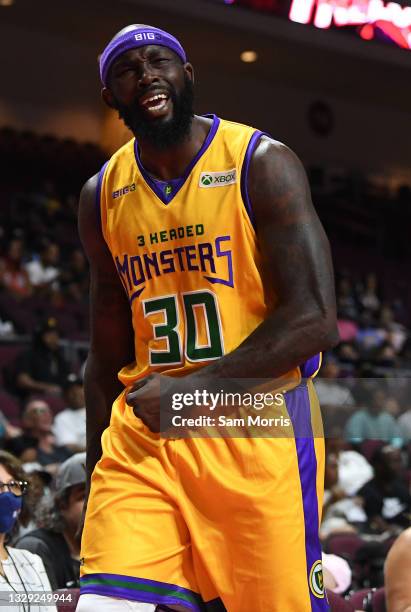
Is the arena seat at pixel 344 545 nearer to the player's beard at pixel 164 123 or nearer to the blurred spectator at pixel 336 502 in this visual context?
the blurred spectator at pixel 336 502

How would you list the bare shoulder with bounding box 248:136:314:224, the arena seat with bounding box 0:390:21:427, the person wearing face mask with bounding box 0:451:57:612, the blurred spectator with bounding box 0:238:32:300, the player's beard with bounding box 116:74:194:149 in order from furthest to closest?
the blurred spectator with bounding box 0:238:32:300, the arena seat with bounding box 0:390:21:427, the person wearing face mask with bounding box 0:451:57:612, the player's beard with bounding box 116:74:194:149, the bare shoulder with bounding box 248:136:314:224

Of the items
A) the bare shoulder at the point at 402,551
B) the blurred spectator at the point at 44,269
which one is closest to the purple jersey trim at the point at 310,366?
the bare shoulder at the point at 402,551

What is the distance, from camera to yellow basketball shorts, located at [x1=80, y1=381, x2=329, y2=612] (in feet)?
8.22

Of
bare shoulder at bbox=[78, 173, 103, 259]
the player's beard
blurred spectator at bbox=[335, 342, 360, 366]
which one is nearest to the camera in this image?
the player's beard

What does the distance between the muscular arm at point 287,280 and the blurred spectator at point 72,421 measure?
18.4 ft

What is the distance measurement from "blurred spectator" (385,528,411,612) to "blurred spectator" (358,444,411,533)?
4.49 meters

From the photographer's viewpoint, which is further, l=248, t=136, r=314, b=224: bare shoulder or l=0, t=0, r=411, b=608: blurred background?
l=0, t=0, r=411, b=608: blurred background

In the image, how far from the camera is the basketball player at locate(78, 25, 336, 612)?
2.52 m

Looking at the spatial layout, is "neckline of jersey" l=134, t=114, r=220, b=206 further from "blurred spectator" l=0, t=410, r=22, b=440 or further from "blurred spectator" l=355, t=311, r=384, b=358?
"blurred spectator" l=355, t=311, r=384, b=358

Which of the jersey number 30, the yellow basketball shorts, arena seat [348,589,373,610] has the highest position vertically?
→ the jersey number 30

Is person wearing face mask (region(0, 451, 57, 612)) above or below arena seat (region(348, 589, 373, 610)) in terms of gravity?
above

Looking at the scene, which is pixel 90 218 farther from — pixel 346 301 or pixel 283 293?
pixel 346 301

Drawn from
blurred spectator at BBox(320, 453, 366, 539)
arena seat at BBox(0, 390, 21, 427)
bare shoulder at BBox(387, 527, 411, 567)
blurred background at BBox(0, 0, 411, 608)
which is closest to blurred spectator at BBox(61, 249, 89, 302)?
blurred background at BBox(0, 0, 411, 608)

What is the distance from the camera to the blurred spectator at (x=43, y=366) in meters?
9.33
